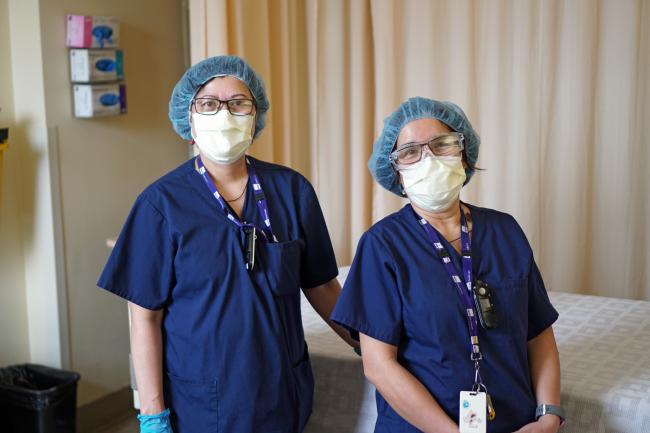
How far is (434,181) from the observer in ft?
5.09

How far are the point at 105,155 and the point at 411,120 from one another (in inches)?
73.2

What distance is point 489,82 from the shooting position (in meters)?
2.94

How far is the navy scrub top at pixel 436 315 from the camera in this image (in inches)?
58.1

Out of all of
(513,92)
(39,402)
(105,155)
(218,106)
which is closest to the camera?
(218,106)

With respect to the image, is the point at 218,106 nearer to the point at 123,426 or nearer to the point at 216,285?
the point at 216,285

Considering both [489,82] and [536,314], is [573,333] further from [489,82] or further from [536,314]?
[489,82]

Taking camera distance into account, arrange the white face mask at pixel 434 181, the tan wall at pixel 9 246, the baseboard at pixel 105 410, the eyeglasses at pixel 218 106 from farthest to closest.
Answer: the baseboard at pixel 105 410 → the tan wall at pixel 9 246 → the eyeglasses at pixel 218 106 → the white face mask at pixel 434 181

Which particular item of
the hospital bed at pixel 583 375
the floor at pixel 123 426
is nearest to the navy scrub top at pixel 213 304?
the hospital bed at pixel 583 375

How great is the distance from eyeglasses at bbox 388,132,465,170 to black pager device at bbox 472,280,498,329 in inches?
10.8

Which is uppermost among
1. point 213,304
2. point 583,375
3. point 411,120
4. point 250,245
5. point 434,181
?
point 411,120

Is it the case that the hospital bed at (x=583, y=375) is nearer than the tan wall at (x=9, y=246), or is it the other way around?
the hospital bed at (x=583, y=375)

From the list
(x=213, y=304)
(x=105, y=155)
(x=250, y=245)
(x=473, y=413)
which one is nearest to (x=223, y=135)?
(x=250, y=245)

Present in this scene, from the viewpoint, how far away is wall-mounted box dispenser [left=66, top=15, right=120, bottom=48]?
2.91 meters

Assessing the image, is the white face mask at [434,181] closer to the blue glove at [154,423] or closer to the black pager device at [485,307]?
the black pager device at [485,307]
